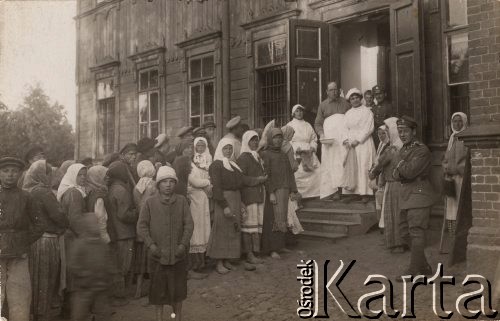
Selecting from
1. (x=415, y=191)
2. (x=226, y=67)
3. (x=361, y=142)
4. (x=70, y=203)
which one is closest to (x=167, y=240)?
(x=70, y=203)

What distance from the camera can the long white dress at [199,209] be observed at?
6.56 meters

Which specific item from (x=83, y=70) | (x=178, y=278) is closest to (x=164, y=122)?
(x=83, y=70)

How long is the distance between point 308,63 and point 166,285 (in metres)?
5.43

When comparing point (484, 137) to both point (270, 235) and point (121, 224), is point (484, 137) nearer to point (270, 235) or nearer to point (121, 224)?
point (270, 235)

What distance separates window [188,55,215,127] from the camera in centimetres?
1158

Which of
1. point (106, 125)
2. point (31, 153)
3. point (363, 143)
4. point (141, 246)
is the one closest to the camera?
point (141, 246)

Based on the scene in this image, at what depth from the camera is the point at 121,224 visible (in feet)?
19.2

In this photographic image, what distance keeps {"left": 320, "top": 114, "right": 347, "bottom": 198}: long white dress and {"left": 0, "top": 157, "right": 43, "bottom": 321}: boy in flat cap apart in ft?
15.0

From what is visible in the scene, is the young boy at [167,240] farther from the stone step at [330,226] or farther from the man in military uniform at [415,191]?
the stone step at [330,226]

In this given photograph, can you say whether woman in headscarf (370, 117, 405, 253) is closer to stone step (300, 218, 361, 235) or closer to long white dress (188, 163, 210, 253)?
stone step (300, 218, 361, 235)

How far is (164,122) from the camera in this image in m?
12.7

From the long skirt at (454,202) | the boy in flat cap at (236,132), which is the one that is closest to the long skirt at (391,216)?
the long skirt at (454,202)

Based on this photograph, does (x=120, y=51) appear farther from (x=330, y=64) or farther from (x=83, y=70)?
(x=330, y=64)

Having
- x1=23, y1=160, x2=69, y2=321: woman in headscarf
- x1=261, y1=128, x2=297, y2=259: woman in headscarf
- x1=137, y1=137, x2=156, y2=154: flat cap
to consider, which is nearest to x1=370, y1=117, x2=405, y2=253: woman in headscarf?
x1=261, y1=128, x2=297, y2=259: woman in headscarf
